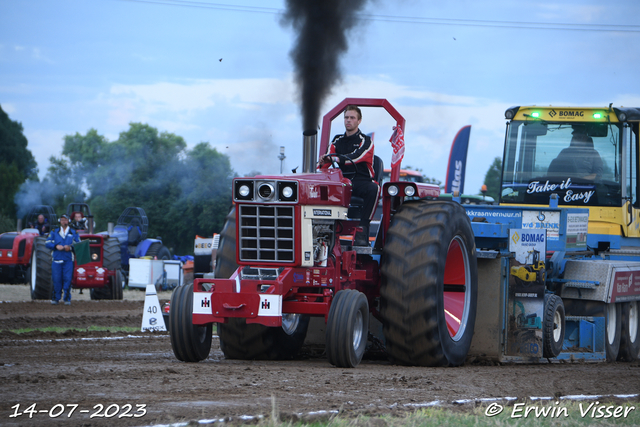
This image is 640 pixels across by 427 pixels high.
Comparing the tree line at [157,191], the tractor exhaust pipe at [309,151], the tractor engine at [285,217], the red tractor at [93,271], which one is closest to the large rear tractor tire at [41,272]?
the red tractor at [93,271]

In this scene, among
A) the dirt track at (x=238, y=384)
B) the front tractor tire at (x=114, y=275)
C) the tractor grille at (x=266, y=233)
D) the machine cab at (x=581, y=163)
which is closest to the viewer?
the dirt track at (x=238, y=384)

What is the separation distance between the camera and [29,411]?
175 inches

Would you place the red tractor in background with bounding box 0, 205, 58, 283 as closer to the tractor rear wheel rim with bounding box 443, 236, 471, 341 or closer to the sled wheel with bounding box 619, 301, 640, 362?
the sled wheel with bounding box 619, 301, 640, 362

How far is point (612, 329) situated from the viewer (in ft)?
32.7

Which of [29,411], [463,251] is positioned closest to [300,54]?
[463,251]

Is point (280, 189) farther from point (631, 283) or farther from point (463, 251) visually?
point (631, 283)

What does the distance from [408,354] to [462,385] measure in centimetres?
130

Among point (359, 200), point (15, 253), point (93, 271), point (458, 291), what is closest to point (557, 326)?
point (458, 291)

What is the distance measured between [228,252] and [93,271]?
13.0m

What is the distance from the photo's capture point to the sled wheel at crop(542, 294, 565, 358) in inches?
339

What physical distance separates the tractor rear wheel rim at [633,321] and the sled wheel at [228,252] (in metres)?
5.61

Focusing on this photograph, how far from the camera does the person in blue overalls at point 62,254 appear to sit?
16.8 metres

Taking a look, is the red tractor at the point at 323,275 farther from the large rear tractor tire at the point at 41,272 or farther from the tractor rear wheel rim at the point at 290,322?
the large rear tractor tire at the point at 41,272

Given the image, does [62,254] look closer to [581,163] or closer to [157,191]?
[581,163]
